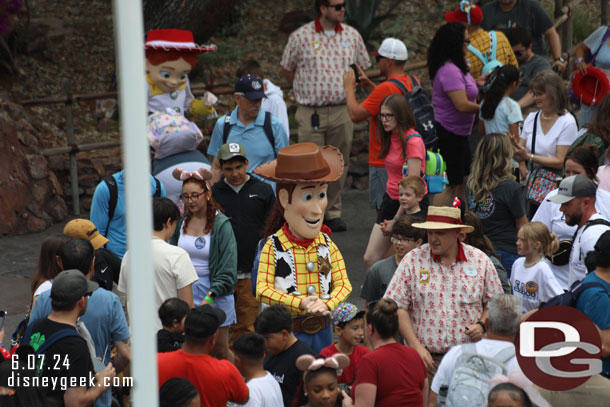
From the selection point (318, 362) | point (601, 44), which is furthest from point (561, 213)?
point (601, 44)

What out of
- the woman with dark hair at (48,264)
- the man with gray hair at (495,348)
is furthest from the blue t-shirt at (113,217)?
the man with gray hair at (495,348)

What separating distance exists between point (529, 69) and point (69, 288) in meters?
6.47

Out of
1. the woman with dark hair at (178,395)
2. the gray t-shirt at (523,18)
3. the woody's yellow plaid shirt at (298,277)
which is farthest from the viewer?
the gray t-shirt at (523,18)

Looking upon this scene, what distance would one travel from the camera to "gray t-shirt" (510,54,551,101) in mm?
9188

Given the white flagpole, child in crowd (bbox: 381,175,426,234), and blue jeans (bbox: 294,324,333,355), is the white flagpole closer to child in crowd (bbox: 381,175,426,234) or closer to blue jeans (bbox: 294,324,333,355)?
blue jeans (bbox: 294,324,333,355)

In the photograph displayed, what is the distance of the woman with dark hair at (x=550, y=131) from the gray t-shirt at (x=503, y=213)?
780mm

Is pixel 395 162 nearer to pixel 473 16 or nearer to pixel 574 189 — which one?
pixel 574 189

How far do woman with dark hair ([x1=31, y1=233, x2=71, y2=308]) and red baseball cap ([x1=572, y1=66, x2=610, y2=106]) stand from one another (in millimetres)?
4919

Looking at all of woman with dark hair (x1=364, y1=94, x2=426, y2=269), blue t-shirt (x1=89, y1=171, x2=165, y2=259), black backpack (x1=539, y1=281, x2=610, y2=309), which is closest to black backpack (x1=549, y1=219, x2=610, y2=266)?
black backpack (x1=539, y1=281, x2=610, y2=309)

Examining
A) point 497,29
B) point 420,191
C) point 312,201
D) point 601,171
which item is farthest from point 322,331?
point 497,29

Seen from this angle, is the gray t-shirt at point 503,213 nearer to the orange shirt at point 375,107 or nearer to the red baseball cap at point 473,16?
the orange shirt at point 375,107

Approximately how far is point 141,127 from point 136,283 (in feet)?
1.58

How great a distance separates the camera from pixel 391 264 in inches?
217

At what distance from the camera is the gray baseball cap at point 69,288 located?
4141mm
